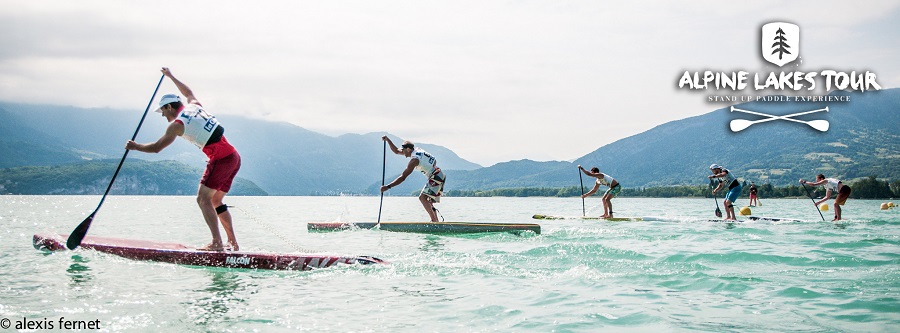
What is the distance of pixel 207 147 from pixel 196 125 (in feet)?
1.60

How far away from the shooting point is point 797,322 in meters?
6.64

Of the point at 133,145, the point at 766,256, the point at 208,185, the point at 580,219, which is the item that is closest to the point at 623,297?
the point at 766,256

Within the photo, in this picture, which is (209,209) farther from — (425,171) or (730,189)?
(730,189)

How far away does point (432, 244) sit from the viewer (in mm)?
15664

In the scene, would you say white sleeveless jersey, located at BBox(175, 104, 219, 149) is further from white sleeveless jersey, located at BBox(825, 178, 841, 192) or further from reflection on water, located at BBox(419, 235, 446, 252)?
white sleeveless jersey, located at BBox(825, 178, 841, 192)

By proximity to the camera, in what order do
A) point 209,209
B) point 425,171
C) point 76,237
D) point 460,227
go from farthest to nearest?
point 425,171 < point 460,227 < point 76,237 < point 209,209

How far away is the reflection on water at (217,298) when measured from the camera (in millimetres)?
7301

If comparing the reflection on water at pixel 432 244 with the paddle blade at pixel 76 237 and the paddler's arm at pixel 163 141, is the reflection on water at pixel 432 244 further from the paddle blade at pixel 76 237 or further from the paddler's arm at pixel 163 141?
the paddle blade at pixel 76 237

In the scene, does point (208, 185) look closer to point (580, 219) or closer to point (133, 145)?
point (133, 145)

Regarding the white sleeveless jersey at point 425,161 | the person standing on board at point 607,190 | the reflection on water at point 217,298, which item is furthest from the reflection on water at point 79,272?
the person standing on board at point 607,190

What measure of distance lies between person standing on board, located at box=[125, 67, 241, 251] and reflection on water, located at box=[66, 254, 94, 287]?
1902mm

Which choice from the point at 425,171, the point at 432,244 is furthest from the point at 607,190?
the point at 432,244

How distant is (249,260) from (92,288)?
2464 millimetres

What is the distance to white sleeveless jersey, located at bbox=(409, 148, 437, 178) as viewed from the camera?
1922cm
